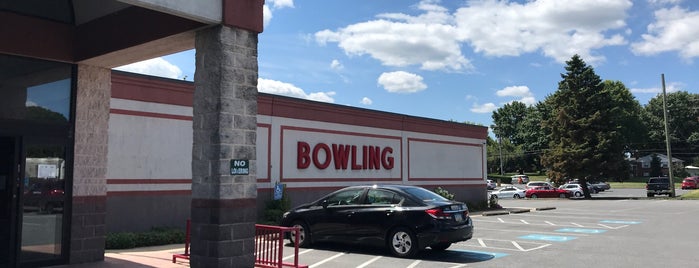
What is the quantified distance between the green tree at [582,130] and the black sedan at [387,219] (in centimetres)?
3610

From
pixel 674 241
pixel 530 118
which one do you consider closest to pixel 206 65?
pixel 674 241

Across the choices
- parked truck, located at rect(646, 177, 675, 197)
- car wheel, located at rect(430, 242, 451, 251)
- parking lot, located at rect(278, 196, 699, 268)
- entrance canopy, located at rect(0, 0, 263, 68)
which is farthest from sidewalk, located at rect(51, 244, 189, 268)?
parked truck, located at rect(646, 177, 675, 197)

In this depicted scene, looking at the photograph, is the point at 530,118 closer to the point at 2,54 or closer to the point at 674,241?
the point at 674,241

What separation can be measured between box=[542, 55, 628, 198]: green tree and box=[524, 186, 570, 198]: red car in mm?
1042

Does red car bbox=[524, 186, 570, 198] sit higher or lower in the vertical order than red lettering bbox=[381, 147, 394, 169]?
lower

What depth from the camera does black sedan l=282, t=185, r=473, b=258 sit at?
36.7ft

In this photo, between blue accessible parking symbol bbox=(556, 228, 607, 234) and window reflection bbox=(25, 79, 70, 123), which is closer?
window reflection bbox=(25, 79, 70, 123)

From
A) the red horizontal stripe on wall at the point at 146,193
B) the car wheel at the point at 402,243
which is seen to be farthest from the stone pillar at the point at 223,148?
the red horizontal stripe on wall at the point at 146,193

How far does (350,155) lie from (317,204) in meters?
9.12

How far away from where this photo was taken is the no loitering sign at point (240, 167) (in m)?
7.75

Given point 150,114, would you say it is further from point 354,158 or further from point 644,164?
point 644,164

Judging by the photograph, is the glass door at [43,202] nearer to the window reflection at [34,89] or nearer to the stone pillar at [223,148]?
the window reflection at [34,89]

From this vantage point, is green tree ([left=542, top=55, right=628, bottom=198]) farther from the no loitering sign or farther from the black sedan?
the no loitering sign

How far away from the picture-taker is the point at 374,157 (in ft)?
76.2
